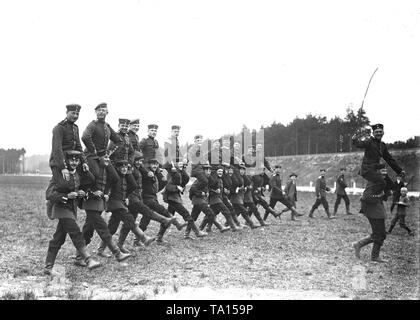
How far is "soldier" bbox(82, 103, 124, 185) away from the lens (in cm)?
754

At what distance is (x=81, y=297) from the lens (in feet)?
17.1

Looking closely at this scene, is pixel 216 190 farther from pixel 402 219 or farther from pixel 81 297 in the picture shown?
pixel 81 297

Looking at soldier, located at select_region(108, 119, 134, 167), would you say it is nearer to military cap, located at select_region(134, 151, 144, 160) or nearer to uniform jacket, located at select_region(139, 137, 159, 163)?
military cap, located at select_region(134, 151, 144, 160)

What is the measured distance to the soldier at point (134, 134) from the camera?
30.3ft

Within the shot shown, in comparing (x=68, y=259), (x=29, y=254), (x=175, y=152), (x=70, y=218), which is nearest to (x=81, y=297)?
(x=70, y=218)

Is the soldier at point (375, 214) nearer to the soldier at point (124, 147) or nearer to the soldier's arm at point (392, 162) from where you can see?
the soldier's arm at point (392, 162)

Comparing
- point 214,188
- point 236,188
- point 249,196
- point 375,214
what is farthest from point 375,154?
point 249,196

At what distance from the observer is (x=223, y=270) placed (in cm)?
691

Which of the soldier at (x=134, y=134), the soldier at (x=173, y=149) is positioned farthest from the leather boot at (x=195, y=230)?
the soldier at (x=134, y=134)

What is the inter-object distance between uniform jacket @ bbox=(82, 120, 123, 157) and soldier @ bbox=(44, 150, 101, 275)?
0.71 metres

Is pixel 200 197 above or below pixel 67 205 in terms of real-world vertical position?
below

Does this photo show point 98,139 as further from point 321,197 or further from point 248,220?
point 321,197

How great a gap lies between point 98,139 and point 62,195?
148 centimetres

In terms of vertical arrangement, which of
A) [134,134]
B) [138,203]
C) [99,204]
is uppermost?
[134,134]
